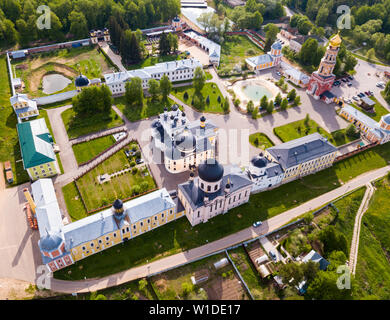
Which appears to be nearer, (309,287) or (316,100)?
(309,287)

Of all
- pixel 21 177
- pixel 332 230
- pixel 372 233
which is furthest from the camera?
pixel 21 177

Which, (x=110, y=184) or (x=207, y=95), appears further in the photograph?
(x=207, y=95)

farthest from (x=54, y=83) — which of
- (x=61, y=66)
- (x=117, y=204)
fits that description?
(x=117, y=204)

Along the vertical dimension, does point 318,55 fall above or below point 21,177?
above

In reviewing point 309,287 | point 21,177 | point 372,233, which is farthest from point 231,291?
point 21,177

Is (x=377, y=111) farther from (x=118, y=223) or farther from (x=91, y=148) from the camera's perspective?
(x=91, y=148)

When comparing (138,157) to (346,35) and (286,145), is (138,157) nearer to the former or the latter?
(286,145)

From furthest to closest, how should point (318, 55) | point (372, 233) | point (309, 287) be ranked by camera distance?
point (318, 55), point (372, 233), point (309, 287)
